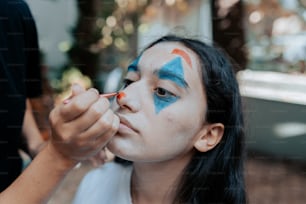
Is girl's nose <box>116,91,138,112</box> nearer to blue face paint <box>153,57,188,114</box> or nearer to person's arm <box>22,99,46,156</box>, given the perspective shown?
blue face paint <box>153,57,188,114</box>

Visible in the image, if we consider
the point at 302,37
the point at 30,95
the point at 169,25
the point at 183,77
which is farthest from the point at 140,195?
the point at 302,37

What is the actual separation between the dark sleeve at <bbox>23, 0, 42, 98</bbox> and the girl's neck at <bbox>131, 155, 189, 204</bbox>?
309 mm

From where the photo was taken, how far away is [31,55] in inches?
29.4

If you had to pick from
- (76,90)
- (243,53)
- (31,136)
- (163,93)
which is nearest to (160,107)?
(163,93)

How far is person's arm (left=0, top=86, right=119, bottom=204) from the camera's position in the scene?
13.8 inches

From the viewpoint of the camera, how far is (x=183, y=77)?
50cm

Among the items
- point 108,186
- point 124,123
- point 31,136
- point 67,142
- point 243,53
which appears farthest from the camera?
point 243,53

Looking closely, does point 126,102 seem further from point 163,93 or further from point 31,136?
point 31,136

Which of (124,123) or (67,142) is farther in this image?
(124,123)

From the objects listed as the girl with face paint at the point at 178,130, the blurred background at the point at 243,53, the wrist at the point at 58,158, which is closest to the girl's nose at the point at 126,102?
the girl with face paint at the point at 178,130

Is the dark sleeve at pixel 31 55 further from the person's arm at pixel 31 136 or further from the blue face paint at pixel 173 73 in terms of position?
the blue face paint at pixel 173 73

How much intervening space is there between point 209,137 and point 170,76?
9 centimetres

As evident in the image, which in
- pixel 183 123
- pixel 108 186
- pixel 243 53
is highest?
pixel 183 123

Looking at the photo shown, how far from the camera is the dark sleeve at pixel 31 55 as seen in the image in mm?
687
